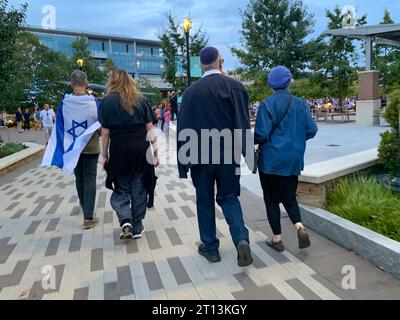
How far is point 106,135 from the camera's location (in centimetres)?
398

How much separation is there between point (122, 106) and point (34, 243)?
1.89m

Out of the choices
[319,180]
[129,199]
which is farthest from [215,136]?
[319,180]

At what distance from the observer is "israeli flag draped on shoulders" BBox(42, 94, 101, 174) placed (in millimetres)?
4512

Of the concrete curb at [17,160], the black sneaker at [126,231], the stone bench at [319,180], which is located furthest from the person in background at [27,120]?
the stone bench at [319,180]

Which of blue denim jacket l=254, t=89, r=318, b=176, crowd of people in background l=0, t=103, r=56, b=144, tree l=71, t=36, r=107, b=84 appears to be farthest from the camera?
tree l=71, t=36, r=107, b=84

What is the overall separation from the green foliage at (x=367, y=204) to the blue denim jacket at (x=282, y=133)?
0.91 metres

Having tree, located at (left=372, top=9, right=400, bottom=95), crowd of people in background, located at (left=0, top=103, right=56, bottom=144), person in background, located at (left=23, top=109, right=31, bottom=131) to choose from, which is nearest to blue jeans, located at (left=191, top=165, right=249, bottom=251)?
crowd of people in background, located at (left=0, top=103, right=56, bottom=144)

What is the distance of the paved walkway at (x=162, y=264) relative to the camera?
9.69ft

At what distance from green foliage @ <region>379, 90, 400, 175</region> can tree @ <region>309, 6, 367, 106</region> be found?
1728 centimetres

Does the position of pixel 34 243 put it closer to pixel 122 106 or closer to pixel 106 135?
pixel 106 135

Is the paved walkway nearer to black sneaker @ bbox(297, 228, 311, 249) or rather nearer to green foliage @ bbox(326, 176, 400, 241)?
black sneaker @ bbox(297, 228, 311, 249)

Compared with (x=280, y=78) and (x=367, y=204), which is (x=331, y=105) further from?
(x=280, y=78)

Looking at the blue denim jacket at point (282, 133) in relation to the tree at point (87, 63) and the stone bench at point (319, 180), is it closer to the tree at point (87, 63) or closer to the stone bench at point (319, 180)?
the stone bench at point (319, 180)

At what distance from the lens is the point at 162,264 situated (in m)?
3.50
